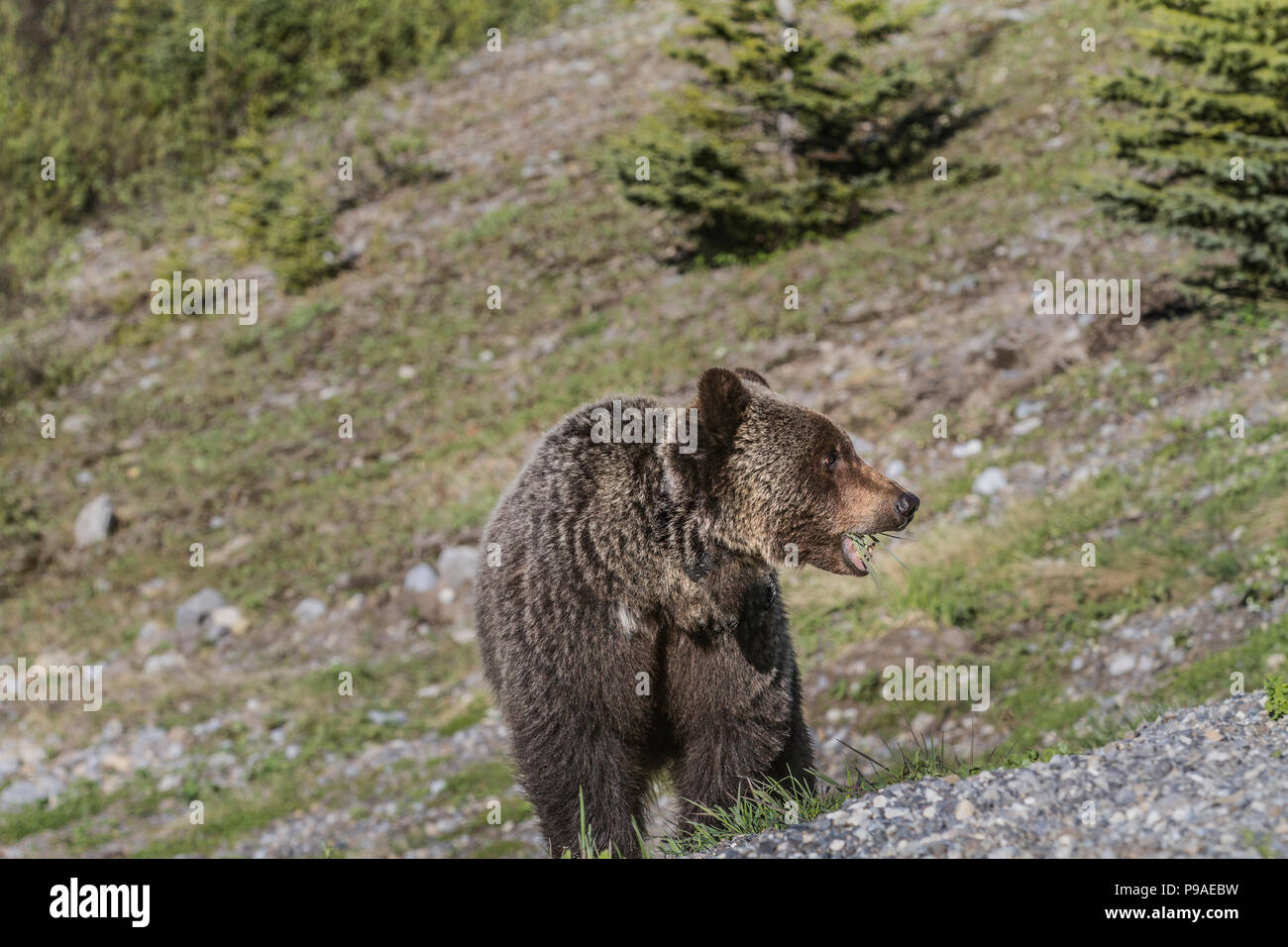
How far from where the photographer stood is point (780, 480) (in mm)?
4875

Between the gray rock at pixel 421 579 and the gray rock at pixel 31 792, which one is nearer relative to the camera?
the gray rock at pixel 31 792

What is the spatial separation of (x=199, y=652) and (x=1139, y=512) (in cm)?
914

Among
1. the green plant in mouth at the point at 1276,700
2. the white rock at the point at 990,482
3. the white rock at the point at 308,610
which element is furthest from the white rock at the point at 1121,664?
the white rock at the point at 308,610

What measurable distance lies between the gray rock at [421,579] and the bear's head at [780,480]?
7570 mm

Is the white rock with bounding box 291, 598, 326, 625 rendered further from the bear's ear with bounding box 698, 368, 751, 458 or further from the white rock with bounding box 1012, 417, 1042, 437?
the bear's ear with bounding box 698, 368, 751, 458

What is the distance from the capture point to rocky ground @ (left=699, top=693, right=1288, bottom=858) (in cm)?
358

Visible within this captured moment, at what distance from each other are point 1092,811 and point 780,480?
174 centimetres

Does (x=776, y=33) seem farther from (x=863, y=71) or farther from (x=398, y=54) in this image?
(x=398, y=54)

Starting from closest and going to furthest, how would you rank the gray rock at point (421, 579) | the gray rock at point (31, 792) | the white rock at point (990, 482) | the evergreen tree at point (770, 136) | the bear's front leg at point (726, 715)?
the bear's front leg at point (726, 715), the gray rock at point (31, 792), the white rock at point (990, 482), the gray rock at point (421, 579), the evergreen tree at point (770, 136)

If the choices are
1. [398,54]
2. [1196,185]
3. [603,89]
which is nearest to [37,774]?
[1196,185]

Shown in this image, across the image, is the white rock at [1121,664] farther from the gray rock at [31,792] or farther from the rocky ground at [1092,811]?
the gray rock at [31,792]

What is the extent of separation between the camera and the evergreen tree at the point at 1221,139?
1069 cm

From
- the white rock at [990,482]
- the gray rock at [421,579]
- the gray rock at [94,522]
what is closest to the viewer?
the white rock at [990,482]

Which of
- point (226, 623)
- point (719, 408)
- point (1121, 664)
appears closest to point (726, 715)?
point (719, 408)
